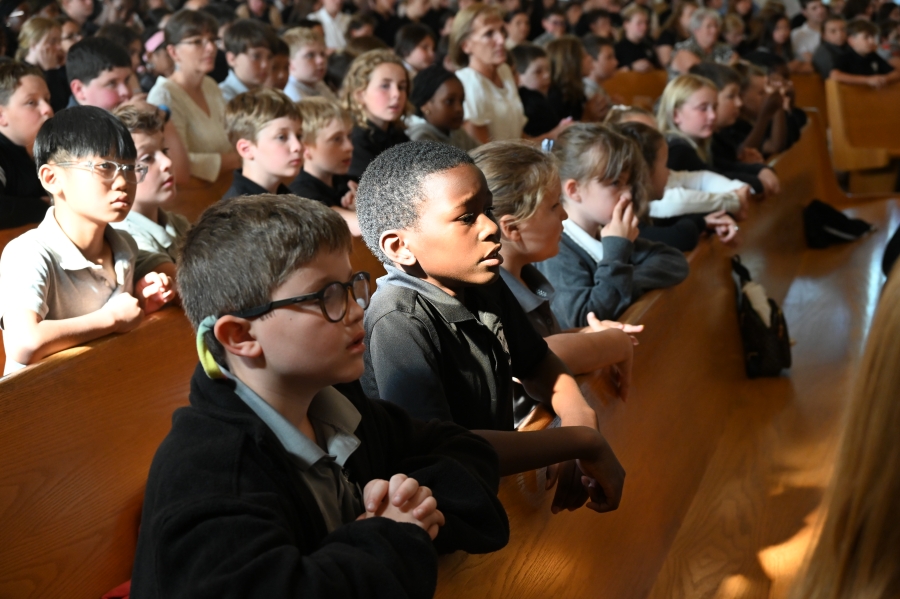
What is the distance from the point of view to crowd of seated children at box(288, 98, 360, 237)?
157 inches

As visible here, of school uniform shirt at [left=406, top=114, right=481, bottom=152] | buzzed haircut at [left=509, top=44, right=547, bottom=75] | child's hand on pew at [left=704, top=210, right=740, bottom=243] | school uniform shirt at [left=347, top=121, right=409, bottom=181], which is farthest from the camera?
buzzed haircut at [left=509, top=44, right=547, bottom=75]

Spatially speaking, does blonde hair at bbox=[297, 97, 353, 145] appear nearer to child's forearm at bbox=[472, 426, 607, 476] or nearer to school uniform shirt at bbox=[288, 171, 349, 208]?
school uniform shirt at bbox=[288, 171, 349, 208]

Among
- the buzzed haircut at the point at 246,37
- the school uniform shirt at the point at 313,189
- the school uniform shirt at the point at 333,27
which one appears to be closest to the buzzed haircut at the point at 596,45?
the school uniform shirt at the point at 333,27

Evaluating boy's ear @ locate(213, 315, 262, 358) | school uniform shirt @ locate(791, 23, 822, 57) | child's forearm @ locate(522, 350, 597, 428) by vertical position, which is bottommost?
school uniform shirt @ locate(791, 23, 822, 57)

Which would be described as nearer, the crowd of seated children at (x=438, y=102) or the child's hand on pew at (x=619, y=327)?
the child's hand on pew at (x=619, y=327)

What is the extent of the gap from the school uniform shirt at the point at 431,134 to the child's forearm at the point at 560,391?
2.81 metres

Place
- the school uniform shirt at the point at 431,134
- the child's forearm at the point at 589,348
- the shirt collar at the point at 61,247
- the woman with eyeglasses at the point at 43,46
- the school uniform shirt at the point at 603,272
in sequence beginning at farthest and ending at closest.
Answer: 1. the woman with eyeglasses at the point at 43,46
2. the school uniform shirt at the point at 431,134
3. the school uniform shirt at the point at 603,272
4. the shirt collar at the point at 61,247
5. the child's forearm at the point at 589,348

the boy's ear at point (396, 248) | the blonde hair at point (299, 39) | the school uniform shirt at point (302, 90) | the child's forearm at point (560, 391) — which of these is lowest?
the school uniform shirt at point (302, 90)

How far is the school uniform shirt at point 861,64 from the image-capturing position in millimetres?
9469

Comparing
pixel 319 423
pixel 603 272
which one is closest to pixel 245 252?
pixel 319 423

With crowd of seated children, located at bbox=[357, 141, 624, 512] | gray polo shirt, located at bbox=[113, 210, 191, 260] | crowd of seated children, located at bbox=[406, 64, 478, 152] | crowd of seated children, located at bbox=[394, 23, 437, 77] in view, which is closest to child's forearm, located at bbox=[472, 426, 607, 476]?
crowd of seated children, located at bbox=[357, 141, 624, 512]

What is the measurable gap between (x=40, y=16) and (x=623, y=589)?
480cm

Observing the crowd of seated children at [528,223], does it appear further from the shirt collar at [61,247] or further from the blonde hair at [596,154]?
the shirt collar at [61,247]

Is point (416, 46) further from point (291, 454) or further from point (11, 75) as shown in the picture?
point (291, 454)
